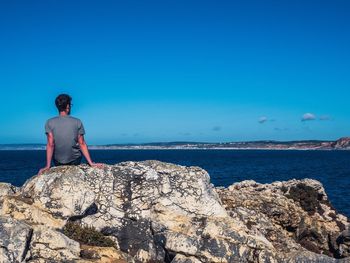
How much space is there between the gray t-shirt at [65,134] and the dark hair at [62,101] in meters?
0.30

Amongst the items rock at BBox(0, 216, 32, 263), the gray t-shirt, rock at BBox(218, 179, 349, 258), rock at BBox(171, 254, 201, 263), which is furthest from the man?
rock at BBox(218, 179, 349, 258)

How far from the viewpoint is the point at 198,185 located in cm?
1347

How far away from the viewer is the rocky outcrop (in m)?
10.7

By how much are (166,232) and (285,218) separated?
22.8 ft

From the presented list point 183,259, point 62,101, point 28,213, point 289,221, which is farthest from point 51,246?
point 289,221

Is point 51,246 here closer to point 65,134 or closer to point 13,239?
point 13,239

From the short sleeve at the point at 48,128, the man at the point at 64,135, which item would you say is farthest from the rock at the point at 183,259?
the short sleeve at the point at 48,128

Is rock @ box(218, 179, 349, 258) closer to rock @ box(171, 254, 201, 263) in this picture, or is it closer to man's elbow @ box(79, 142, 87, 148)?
rock @ box(171, 254, 201, 263)

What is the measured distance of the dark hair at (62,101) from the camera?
42.4ft

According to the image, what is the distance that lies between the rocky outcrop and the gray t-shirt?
56cm

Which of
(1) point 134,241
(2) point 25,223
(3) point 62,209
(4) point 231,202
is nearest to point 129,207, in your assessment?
(1) point 134,241

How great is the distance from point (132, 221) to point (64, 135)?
10.6ft

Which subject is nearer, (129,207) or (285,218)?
(129,207)

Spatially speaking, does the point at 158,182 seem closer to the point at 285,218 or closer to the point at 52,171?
the point at 52,171
